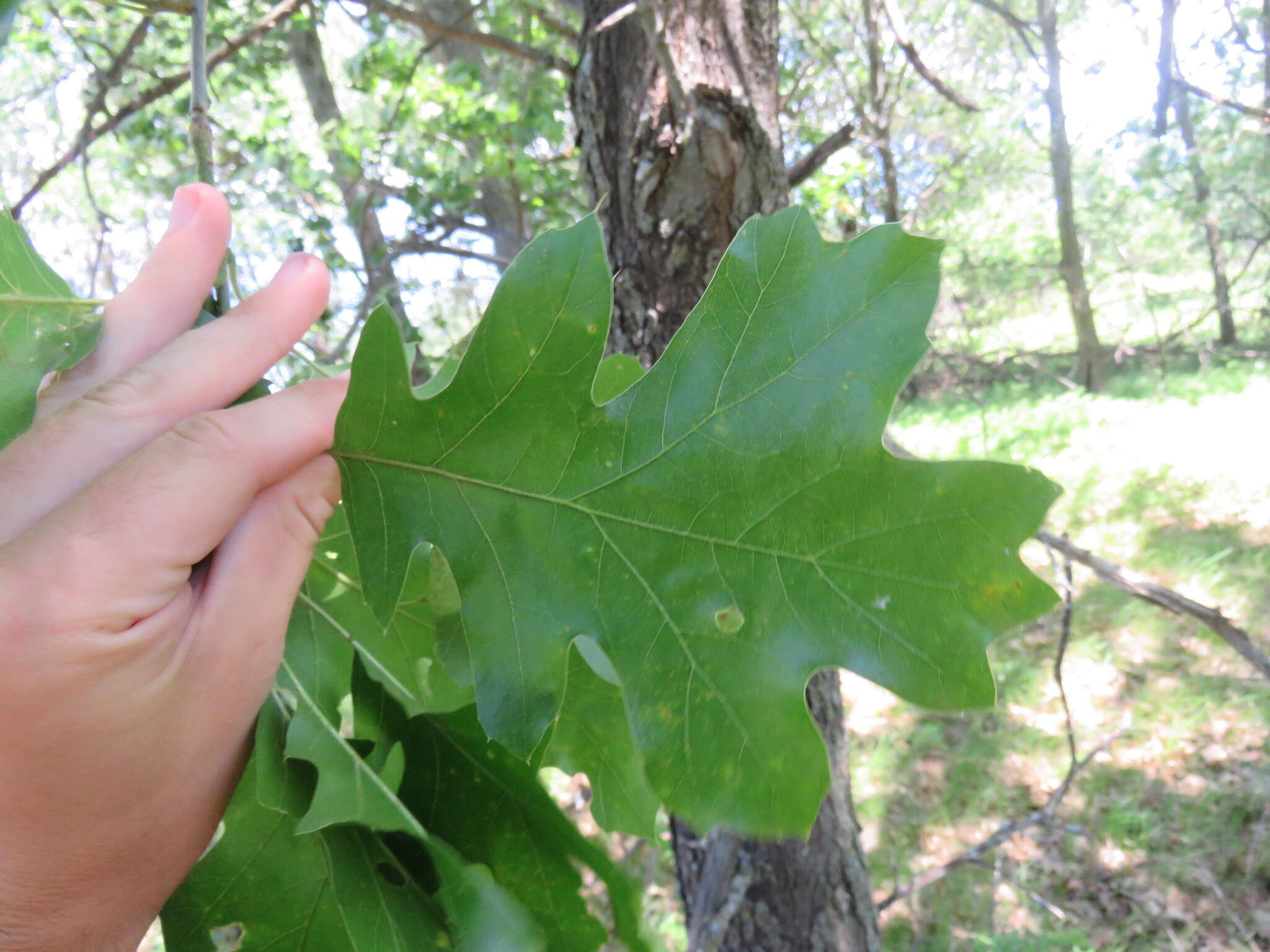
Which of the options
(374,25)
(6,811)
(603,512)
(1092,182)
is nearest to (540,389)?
(603,512)

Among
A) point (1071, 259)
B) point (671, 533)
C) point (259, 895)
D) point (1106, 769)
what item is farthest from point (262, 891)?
point (1071, 259)

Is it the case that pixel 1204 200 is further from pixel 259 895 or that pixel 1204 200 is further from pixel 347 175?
pixel 259 895

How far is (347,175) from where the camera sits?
11.6ft

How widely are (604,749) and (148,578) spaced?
1.61ft

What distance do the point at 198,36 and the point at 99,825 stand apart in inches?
26.0

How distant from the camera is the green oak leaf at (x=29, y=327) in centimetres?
61

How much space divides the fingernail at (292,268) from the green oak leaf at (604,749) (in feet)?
1.49

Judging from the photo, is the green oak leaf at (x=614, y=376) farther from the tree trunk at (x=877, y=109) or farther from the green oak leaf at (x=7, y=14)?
the tree trunk at (x=877, y=109)

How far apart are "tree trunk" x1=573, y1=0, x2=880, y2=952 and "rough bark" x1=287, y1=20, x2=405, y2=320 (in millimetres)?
1060

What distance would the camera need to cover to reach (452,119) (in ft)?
11.3

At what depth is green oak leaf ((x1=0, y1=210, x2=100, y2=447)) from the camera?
606mm

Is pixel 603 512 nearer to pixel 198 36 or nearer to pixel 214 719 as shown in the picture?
pixel 214 719

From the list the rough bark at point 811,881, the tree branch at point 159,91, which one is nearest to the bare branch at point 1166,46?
the rough bark at point 811,881

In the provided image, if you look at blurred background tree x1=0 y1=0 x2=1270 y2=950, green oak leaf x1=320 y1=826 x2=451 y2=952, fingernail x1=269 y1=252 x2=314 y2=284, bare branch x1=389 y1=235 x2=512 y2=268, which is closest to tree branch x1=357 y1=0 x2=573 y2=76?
blurred background tree x1=0 y1=0 x2=1270 y2=950
